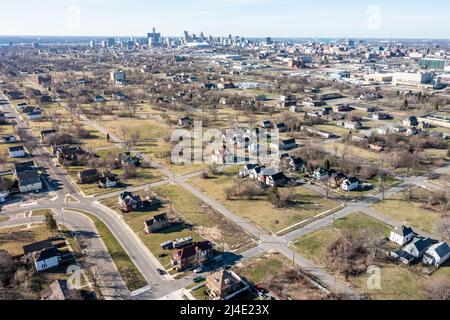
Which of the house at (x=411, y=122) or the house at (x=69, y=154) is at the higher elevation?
the house at (x=411, y=122)

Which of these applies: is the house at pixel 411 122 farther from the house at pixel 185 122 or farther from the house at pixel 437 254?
the house at pixel 437 254

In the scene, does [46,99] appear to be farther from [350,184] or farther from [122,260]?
[350,184]

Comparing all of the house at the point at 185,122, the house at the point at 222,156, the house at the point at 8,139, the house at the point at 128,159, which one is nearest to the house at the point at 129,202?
the house at the point at 128,159

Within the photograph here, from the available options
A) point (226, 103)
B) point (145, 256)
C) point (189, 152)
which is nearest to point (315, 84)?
point (226, 103)

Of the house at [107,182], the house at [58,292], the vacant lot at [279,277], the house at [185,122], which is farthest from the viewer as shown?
the house at [185,122]

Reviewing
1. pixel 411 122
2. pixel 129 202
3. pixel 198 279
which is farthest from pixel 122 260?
pixel 411 122

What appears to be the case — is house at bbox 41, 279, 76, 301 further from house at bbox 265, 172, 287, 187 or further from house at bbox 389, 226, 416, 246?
house at bbox 389, 226, 416, 246
